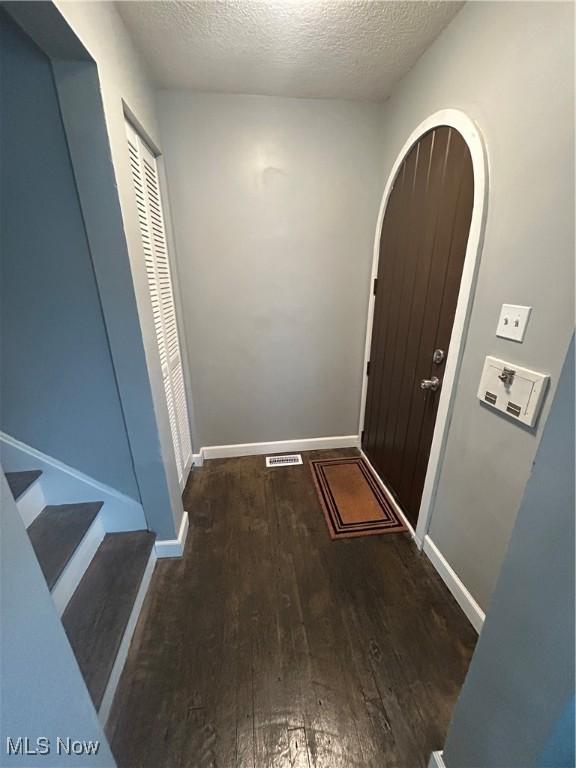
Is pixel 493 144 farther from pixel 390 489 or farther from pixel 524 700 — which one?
pixel 390 489

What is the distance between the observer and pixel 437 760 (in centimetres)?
85

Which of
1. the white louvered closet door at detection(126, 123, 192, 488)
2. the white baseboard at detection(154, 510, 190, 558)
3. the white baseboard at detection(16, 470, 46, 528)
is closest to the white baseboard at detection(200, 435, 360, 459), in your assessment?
the white louvered closet door at detection(126, 123, 192, 488)

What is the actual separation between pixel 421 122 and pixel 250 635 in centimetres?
251

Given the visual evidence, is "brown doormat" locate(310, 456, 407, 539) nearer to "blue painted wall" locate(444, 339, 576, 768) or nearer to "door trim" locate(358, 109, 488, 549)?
"door trim" locate(358, 109, 488, 549)

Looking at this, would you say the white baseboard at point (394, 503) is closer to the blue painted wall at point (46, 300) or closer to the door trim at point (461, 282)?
the door trim at point (461, 282)

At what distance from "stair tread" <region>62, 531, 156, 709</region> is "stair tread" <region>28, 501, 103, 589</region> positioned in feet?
0.57

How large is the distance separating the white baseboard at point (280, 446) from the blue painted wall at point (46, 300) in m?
0.99

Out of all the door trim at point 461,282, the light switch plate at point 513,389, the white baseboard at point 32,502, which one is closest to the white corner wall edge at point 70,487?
the white baseboard at point 32,502

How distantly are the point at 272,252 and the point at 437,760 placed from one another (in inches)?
93.5

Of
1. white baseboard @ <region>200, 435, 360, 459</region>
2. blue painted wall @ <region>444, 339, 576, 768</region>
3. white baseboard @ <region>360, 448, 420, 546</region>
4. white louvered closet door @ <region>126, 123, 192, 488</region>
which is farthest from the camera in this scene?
white baseboard @ <region>200, 435, 360, 459</region>

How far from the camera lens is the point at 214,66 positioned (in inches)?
57.8

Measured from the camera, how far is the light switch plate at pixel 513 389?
0.94 m

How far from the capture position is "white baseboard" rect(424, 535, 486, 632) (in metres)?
1.25

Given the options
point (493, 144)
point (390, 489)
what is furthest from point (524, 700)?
point (493, 144)
